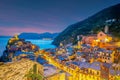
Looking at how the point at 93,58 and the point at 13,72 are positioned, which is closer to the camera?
the point at 13,72

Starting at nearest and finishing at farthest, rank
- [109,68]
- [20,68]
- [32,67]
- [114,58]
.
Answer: [20,68] < [32,67] < [109,68] < [114,58]

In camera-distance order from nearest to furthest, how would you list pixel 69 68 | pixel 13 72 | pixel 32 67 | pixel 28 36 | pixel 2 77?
pixel 2 77, pixel 13 72, pixel 32 67, pixel 69 68, pixel 28 36

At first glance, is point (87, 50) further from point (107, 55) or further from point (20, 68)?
point (20, 68)

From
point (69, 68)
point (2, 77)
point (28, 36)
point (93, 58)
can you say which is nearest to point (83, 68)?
point (69, 68)

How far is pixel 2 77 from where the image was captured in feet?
31.6

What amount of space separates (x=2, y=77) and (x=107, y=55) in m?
33.7

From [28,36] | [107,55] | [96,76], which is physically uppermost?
[28,36]

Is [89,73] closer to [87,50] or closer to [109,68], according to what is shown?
[109,68]

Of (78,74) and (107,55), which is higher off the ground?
(107,55)

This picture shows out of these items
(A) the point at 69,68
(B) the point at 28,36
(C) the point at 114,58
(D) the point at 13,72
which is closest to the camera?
(D) the point at 13,72

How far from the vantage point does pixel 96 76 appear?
28.5 m

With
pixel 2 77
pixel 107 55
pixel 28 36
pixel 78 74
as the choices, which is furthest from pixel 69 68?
pixel 28 36

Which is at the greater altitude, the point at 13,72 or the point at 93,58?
the point at 13,72

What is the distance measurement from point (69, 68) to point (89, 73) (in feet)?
22.6
